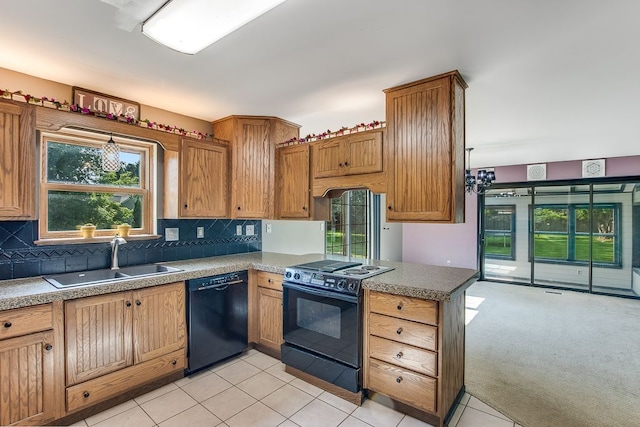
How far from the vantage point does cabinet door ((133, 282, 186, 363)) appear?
2.30m

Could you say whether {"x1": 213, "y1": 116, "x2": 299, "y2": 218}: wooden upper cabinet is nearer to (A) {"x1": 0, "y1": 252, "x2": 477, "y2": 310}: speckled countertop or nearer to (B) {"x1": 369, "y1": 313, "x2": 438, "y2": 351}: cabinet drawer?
(A) {"x1": 0, "y1": 252, "x2": 477, "y2": 310}: speckled countertop

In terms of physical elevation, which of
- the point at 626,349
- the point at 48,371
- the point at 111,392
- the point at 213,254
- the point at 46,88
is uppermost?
the point at 46,88

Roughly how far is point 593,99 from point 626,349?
2.66 m

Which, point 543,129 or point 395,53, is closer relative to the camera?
point 395,53

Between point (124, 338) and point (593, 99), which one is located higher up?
point (593, 99)

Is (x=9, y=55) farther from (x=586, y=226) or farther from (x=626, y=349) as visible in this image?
(x=586, y=226)

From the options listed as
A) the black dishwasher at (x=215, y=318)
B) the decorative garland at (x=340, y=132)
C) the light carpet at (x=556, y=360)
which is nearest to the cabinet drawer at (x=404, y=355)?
the light carpet at (x=556, y=360)

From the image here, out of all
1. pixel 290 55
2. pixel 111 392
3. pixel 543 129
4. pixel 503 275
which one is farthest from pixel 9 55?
pixel 503 275

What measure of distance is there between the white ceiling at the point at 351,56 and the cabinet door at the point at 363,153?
0.38m

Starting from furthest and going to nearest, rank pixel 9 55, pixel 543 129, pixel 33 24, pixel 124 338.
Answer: pixel 543 129
pixel 124 338
pixel 9 55
pixel 33 24

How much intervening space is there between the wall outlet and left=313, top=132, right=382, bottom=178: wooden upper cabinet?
4.87 feet

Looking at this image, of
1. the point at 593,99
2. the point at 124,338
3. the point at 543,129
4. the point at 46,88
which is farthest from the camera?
the point at 543,129

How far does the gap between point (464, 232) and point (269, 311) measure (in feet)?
17.5

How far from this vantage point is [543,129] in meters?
3.69
